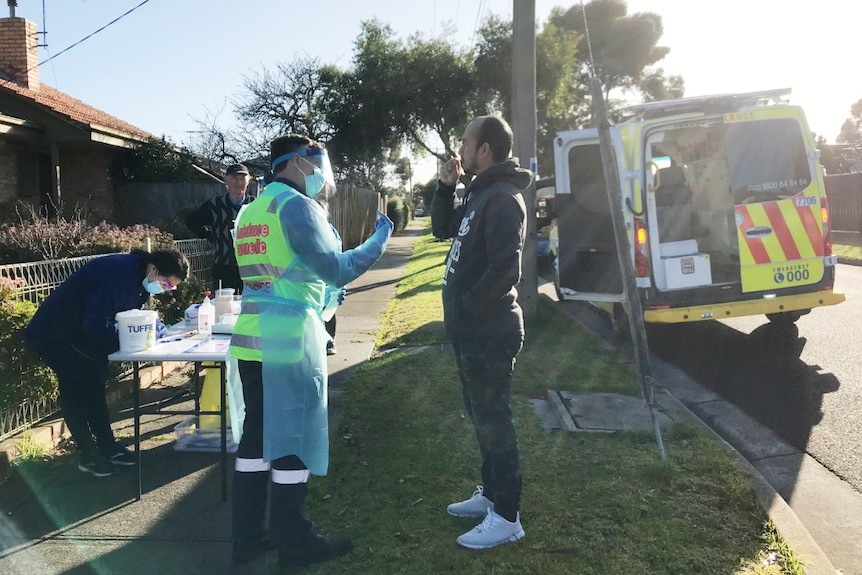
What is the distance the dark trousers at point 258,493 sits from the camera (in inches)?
128

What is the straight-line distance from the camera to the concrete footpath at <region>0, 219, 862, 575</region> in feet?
11.0

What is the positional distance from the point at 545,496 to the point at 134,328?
2.48m

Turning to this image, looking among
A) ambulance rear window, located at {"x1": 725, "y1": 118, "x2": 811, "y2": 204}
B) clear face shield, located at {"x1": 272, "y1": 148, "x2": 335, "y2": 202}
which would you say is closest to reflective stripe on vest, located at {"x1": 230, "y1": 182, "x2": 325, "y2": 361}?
clear face shield, located at {"x1": 272, "y1": 148, "x2": 335, "y2": 202}

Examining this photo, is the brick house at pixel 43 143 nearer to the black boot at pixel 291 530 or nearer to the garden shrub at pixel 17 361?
the garden shrub at pixel 17 361

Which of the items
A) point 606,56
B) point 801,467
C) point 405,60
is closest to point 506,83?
point 405,60

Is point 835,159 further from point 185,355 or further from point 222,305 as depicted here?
point 185,355

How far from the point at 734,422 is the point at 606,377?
3.99ft

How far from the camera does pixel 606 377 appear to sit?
20.7 feet

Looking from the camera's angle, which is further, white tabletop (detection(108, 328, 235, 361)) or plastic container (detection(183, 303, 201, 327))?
plastic container (detection(183, 303, 201, 327))

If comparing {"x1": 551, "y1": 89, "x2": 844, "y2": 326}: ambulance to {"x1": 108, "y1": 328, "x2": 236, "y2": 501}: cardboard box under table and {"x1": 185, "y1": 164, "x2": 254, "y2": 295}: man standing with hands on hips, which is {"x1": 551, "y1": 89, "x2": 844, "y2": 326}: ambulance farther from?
{"x1": 108, "y1": 328, "x2": 236, "y2": 501}: cardboard box under table

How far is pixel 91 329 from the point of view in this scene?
161 inches

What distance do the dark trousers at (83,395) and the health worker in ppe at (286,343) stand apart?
5.01 ft

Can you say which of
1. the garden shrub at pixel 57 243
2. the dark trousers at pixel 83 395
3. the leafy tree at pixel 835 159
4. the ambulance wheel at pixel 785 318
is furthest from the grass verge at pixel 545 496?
the leafy tree at pixel 835 159

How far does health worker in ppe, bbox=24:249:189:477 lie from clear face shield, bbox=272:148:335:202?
1422mm
